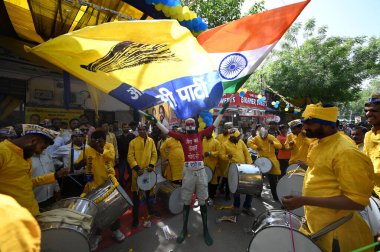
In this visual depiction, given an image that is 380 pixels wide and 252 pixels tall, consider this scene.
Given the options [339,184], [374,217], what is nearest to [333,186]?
[339,184]

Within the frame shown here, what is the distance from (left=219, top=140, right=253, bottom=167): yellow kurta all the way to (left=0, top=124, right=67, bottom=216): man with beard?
4.63m

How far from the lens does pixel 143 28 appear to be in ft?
12.8

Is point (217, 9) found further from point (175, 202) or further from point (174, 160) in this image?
point (175, 202)

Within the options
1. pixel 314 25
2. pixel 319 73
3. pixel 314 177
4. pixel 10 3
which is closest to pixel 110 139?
pixel 10 3

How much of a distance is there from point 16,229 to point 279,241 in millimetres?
2251

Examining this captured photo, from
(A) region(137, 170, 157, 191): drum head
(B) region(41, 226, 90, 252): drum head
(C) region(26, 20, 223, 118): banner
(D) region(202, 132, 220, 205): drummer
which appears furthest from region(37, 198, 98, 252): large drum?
(D) region(202, 132, 220, 205): drummer

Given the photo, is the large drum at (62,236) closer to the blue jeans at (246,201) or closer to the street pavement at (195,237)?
the street pavement at (195,237)

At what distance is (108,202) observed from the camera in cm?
360

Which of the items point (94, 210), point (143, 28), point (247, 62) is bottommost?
point (94, 210)

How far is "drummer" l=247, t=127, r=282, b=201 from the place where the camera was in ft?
21.2

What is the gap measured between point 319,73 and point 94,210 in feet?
65.9

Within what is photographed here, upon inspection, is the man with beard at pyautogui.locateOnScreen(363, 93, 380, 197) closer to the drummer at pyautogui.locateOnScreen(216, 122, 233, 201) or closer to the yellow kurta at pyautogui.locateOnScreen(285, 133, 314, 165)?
the yellow kurta at pyautogui.locateOnScreen(285, 133, 314, 165)

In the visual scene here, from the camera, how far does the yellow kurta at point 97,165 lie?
4277 millimetres

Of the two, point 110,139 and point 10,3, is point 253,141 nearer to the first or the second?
point 110,139
